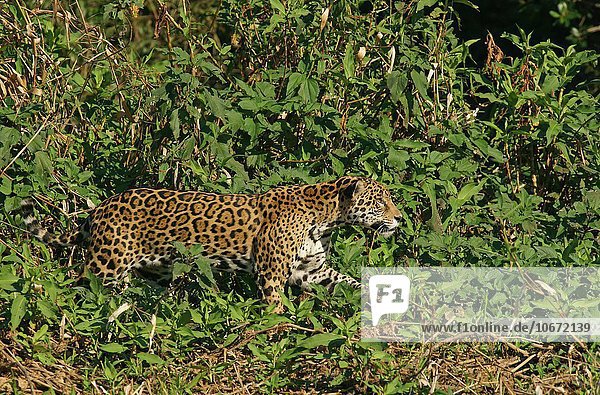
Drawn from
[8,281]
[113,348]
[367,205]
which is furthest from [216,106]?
[113,348]

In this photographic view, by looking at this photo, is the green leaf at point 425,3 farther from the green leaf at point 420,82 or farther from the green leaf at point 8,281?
the green leaf at point 8,281

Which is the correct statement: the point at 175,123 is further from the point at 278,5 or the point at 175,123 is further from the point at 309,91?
the point at 278,5

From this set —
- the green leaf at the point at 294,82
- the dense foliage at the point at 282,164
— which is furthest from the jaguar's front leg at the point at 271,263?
the green leaf at the point at 294,82

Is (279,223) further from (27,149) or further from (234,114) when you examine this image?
(27,149)

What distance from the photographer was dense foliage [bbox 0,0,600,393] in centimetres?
643

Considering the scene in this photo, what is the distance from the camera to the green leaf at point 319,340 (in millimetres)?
6219

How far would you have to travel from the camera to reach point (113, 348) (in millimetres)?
6297

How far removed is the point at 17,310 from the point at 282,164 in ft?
7.72

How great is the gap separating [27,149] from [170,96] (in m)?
0.97

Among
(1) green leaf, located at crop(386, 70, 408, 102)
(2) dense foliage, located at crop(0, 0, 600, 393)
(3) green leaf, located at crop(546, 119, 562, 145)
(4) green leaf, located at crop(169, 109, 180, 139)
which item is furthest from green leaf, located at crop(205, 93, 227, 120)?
(3) green leaf, located at crop(546, 119, 562, 145)

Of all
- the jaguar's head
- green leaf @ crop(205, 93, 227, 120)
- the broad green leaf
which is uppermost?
the broad green leaf

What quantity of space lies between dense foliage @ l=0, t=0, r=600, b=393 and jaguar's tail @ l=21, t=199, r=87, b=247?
0.23ft

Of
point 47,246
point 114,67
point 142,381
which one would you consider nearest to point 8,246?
point 47,246

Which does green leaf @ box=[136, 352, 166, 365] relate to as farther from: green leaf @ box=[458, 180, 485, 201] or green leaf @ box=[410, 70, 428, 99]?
green leaf @ box=[410, 70, 428, 99]
